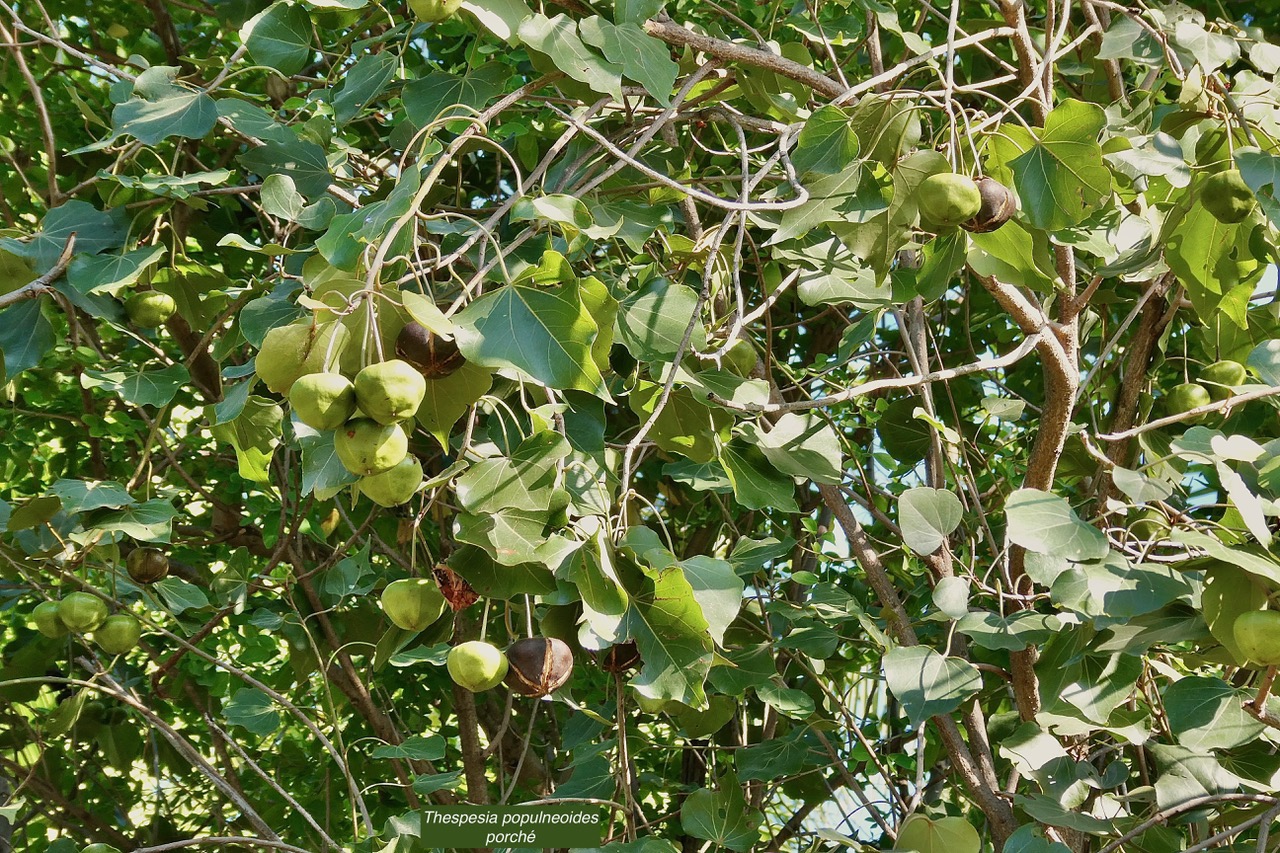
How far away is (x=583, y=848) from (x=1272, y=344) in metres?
1.15

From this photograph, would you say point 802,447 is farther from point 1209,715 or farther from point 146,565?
point 146,565

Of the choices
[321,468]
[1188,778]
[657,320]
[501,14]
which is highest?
[501,14]

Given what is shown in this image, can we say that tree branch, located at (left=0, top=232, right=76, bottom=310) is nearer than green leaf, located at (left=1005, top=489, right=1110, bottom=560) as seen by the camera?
No

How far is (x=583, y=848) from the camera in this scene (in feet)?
4.72

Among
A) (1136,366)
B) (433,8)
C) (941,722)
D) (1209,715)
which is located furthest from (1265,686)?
(433,8)

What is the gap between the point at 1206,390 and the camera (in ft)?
7.34

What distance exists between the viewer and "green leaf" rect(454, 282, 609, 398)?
3.63 feet

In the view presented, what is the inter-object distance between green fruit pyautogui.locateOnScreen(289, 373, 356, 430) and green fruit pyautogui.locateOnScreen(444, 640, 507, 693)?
0.40 metres

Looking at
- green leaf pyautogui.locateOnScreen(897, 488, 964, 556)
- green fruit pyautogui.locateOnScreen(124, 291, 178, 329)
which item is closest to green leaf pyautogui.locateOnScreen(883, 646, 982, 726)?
green leaf pyautogui.locateOnScreen(897, 488, 964, 556)

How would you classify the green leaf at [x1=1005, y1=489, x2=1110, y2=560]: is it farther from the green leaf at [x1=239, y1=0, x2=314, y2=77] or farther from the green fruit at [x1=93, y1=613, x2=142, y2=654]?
the green fruit at [x1=93, y1=613, x2=142, y2=654]

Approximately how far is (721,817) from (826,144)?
3.47ft

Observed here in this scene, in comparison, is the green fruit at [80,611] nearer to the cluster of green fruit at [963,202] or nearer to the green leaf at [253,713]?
the green leaf at [253,713]

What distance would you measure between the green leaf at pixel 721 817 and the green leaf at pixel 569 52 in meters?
1.11

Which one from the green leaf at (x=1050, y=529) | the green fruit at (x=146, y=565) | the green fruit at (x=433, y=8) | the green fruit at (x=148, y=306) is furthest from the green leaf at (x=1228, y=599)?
the green fruit at (x=146, y=565)
